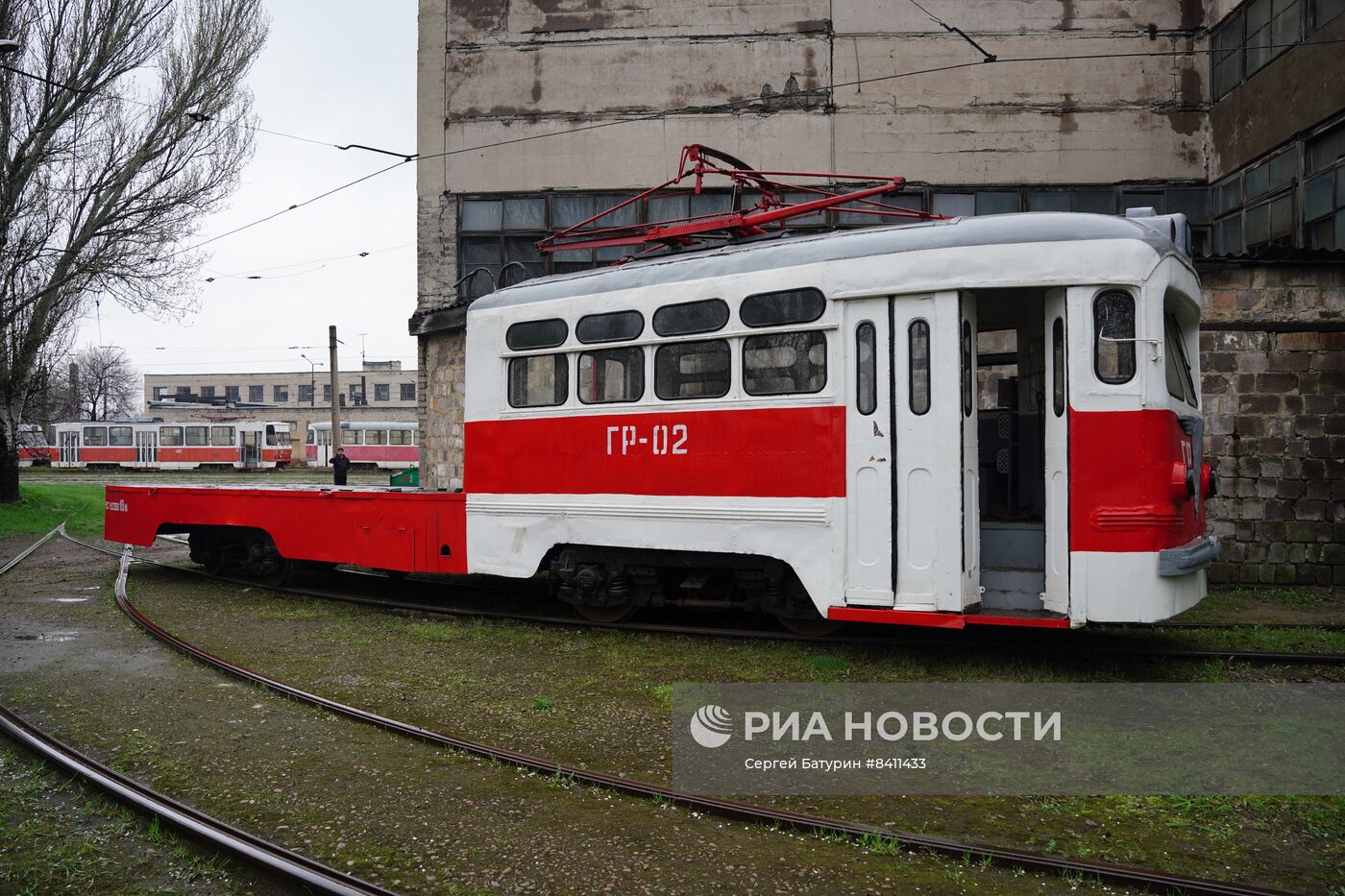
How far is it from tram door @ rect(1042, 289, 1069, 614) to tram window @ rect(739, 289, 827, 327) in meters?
1.64

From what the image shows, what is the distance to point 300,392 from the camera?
8731 cm

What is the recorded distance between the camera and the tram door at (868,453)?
23.9ft

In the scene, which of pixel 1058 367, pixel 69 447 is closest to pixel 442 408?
pixel 1058 367

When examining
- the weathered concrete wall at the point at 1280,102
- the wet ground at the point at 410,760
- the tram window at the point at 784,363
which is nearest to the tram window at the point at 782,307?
the tram window at the point at 784,363

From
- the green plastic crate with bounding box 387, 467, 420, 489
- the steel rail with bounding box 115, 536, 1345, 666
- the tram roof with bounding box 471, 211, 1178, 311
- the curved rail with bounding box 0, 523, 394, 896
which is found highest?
the tram roof with bounding box 471, 211, 1178, 311

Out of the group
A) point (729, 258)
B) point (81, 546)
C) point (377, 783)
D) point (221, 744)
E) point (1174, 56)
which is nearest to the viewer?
point (377, 783)

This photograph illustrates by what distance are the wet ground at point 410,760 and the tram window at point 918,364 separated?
277cm

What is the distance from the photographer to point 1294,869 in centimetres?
417

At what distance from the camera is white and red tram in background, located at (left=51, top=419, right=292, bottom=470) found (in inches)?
2104

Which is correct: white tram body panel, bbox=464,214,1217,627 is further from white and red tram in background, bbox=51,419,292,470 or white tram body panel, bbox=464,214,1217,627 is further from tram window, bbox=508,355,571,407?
white and red tram in background, bbox=51,419,292,470

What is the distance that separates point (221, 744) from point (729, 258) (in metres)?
5.04

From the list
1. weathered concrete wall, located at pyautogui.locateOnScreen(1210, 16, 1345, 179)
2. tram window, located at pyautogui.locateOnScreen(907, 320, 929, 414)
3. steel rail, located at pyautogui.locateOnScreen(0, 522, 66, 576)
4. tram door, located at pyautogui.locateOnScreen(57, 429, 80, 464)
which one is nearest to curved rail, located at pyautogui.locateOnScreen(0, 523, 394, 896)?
tram window, located at pyautogui.locateOnScreen(907, 320, 929, 414)

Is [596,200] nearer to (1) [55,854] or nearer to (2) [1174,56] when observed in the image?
(2) [1174,56]

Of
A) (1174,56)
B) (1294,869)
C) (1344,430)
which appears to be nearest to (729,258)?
(1294,869)
